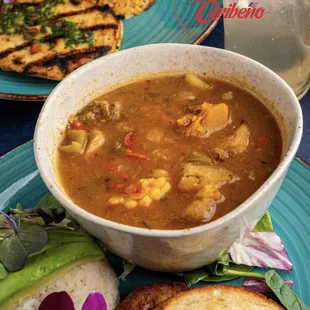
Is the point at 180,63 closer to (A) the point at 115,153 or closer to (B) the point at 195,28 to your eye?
(A) the point at 115,153

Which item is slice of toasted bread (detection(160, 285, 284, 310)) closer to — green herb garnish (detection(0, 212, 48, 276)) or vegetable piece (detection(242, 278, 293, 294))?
vegetable piece (detection(242, 278, 293, 294))

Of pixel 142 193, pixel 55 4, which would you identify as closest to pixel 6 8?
pixel 55 4

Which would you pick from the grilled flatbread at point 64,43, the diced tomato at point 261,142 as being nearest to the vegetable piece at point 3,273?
the diced tomato at point 261,142

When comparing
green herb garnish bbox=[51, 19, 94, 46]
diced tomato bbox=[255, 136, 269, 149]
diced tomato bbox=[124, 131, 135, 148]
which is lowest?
green herb garnish bbox=[51, 19, 94, 46]

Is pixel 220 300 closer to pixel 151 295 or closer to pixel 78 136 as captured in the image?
pixel 151 295

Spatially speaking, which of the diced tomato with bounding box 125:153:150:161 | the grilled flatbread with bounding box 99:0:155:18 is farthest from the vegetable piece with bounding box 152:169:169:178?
the grilled flatbread with bounding box 99:0:155:18

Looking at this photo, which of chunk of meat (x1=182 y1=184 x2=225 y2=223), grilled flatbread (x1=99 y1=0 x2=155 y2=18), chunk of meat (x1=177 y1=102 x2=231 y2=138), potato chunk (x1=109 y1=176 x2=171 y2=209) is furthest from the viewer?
grilled flatbread (x1=99 y1=0 x2=155 y2=18)

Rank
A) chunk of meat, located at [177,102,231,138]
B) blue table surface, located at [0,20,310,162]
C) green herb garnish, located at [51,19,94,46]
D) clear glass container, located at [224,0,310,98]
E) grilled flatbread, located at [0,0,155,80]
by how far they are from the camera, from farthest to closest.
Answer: green herb garnish, located at [51,19,94,46], grilled flatbread, located at [0,0,155,80], blue table surface, located at [0,20,310,162], clear glass container, located at [224,0,310,98], chunk of meat, located at [177,102,231,138]
